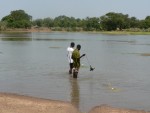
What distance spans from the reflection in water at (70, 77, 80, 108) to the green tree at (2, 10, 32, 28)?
140 m

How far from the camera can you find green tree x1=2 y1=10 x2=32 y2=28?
155325mm

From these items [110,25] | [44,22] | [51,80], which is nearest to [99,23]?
[110,25]

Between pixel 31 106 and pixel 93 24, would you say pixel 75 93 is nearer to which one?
pixel 31 106

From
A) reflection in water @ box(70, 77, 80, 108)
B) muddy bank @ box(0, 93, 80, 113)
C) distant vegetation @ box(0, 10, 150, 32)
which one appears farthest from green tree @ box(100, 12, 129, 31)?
muddy bank @ box(0, 93, 80, 113)

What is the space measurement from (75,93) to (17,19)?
15916 centimetres

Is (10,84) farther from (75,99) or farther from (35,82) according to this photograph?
(75,99)

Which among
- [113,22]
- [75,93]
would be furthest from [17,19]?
[75,93]

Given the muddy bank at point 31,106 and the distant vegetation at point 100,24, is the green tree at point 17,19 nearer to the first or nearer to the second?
the distant vegetation at point 100,24

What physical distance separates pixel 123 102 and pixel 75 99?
57.2 inches

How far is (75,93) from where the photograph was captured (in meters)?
13.3

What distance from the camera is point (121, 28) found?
141750 mm

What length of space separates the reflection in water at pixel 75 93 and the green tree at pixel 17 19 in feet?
460

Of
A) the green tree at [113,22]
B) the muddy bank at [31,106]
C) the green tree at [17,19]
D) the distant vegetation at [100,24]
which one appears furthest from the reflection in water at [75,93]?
the green tree at [17,19]

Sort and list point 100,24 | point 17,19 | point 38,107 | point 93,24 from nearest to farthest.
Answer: point 38,107
point 100,24
point 93,24
point 17,19
